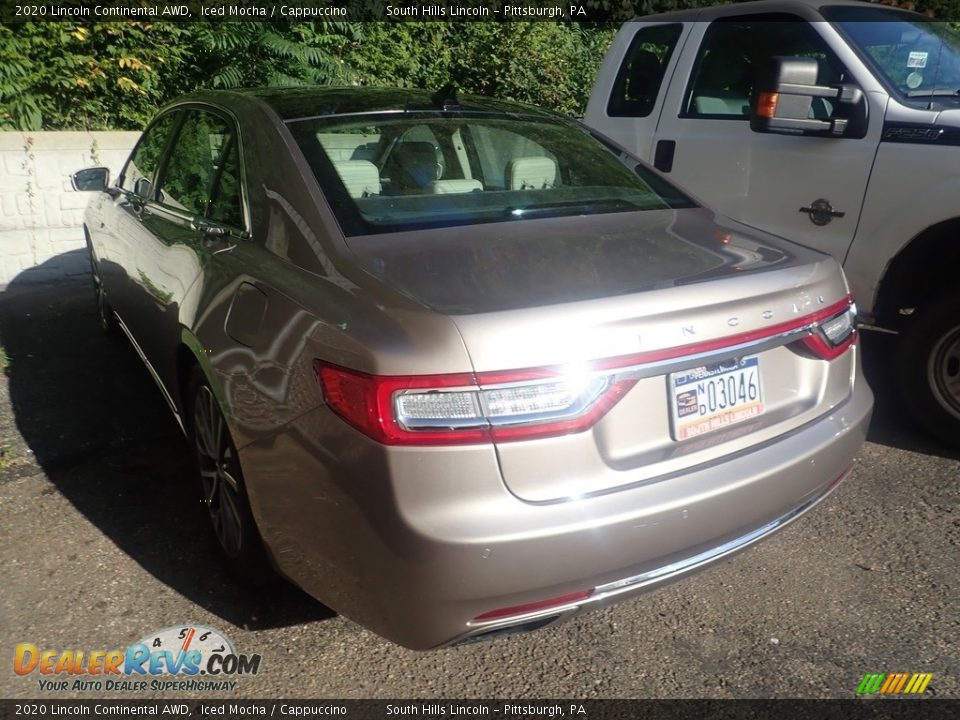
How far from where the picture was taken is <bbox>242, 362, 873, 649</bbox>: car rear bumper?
203 cm

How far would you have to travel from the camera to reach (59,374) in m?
5.16

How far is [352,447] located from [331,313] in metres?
0.37

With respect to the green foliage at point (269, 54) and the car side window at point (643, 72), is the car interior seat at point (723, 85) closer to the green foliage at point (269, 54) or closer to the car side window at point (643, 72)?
the car side window at point (643, 72)

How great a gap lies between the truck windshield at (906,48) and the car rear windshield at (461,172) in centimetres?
163

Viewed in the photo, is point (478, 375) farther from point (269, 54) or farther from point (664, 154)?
point (269, 54)

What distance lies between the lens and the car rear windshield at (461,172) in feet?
9.16

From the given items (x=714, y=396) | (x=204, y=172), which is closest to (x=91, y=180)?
(x=204, y=172)

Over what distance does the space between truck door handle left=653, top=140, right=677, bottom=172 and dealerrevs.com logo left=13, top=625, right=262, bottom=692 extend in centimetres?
351

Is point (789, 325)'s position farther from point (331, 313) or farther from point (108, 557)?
point (108, 557)

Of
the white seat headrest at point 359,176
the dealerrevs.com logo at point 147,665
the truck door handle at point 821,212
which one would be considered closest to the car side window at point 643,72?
the truck door handle at point 821,212

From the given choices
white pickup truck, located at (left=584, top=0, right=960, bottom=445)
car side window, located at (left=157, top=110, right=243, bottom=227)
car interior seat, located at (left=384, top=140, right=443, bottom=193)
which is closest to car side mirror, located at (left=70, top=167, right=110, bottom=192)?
car side window, located at (left=157, top=110, right=243, bottom=227)

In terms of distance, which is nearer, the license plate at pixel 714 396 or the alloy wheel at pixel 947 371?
the license plate at pixel 714 396

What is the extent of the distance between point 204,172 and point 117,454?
1460 mm

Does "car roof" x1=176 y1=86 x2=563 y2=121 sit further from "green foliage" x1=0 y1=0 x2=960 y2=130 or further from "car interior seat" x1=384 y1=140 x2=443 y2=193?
"green foliage" x1=0 y1=0 x2=960 y2=130
